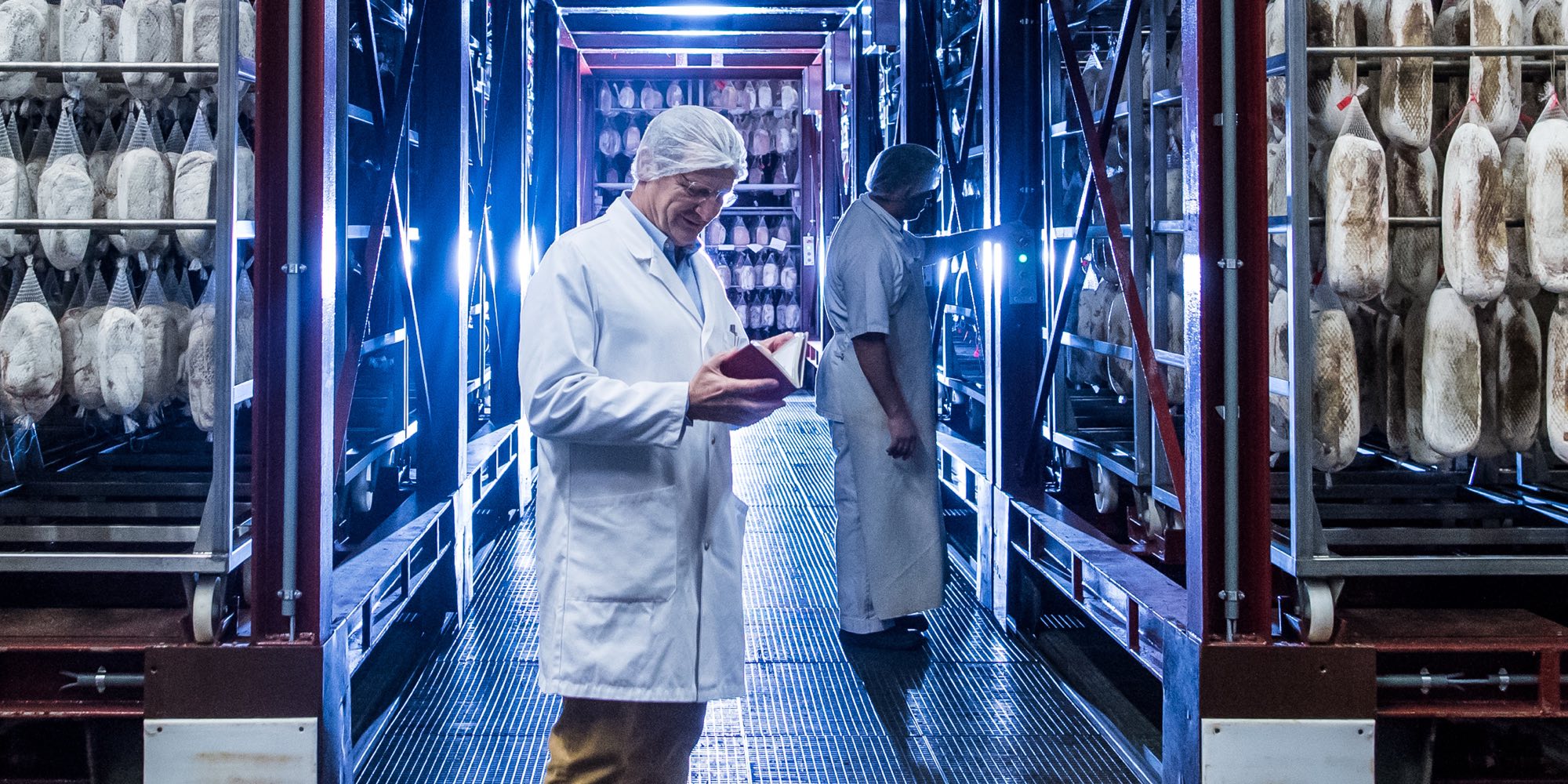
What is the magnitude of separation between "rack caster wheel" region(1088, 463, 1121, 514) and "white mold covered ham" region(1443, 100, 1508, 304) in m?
1.67

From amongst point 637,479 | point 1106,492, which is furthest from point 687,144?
point 1106,492

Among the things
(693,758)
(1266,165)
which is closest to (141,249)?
(693,758)

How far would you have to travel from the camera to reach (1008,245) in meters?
5.25

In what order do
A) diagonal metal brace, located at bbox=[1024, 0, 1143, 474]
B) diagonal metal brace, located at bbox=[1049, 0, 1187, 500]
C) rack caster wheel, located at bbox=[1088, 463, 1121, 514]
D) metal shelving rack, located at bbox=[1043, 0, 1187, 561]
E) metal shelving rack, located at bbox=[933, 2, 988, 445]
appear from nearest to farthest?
diagonal metal brace, located at bbox=[1049, 0, 1187, 500]
metal shelving rack, located at bbox=[1043, 0, 1187, 561]
diagonal metal brace, located at bbox=[1024, 0, 1143, 474]
rack caster wheel, located at bbox=[1088, 463, 1121, 514]
metal shelving rack, located at bbox=[933, 2, 988, 445]

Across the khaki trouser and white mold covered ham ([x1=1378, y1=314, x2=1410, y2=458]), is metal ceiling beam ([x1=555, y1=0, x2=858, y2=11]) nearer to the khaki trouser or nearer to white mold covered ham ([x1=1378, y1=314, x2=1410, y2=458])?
white mold covered ham ([x1=1378, y1=314, x2=1410, y2=458])

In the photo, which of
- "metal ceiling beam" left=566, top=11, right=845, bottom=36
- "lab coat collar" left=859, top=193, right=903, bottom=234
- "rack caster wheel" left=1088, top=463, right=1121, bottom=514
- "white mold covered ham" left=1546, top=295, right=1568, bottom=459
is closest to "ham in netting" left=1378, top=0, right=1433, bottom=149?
"white mold covered ham" left=1546, top=295, right=1568, bottom=459

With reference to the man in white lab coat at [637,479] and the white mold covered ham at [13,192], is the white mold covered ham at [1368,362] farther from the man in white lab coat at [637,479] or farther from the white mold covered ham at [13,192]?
the white mold covered ham at [13,192]

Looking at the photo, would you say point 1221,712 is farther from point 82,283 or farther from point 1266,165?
point 82,283

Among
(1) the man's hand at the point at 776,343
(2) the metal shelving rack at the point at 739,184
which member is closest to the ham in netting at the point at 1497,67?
(1) the man's hand at the point at 776,343

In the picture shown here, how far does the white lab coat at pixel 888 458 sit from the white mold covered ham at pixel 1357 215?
6.79 feet

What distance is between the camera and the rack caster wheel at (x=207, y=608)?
10.3 feet

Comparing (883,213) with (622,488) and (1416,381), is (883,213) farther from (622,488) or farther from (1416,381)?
(622,488)

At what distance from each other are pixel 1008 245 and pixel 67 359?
3345 mm

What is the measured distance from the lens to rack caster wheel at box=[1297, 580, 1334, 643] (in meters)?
3.15
